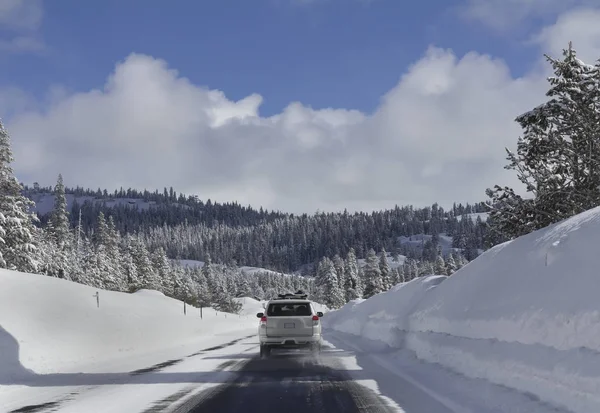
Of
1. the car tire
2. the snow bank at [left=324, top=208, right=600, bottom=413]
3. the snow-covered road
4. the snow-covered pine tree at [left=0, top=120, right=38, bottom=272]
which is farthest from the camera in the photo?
the snow-covered pine tree at [left=0, top=120, right=38, bottom=272]

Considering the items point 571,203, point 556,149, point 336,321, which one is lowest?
point 336,321

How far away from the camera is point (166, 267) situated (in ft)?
304

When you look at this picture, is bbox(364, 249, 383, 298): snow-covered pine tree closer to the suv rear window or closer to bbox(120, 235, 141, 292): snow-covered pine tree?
bbox(120, 235, 141, 292): snow-covered pine tree

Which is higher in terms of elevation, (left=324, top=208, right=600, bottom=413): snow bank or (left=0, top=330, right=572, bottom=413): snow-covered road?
(left=324, top=208, right=600, bottom=413): snow bank

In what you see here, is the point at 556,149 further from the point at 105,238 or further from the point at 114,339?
the point at 105,238

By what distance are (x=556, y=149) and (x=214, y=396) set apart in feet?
67.9

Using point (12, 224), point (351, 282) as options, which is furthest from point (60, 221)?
point (351, 282)

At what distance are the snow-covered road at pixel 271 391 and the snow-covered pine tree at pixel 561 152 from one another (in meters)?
13.0

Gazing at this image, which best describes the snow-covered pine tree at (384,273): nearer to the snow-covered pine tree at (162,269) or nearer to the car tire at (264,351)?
the snow-covered pine tree at (162,269)

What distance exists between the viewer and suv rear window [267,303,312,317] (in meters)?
17.8

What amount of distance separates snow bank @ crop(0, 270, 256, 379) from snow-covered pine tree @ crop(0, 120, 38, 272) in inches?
441

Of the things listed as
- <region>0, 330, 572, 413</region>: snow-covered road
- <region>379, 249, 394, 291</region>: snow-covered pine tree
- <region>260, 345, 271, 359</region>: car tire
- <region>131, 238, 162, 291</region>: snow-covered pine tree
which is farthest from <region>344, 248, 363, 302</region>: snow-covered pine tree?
<region>0, 330, 572, 413</region>: snow-covered road

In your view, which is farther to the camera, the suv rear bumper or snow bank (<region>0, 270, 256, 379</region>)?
the suv rear bumper

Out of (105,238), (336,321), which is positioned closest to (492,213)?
(336,321)
